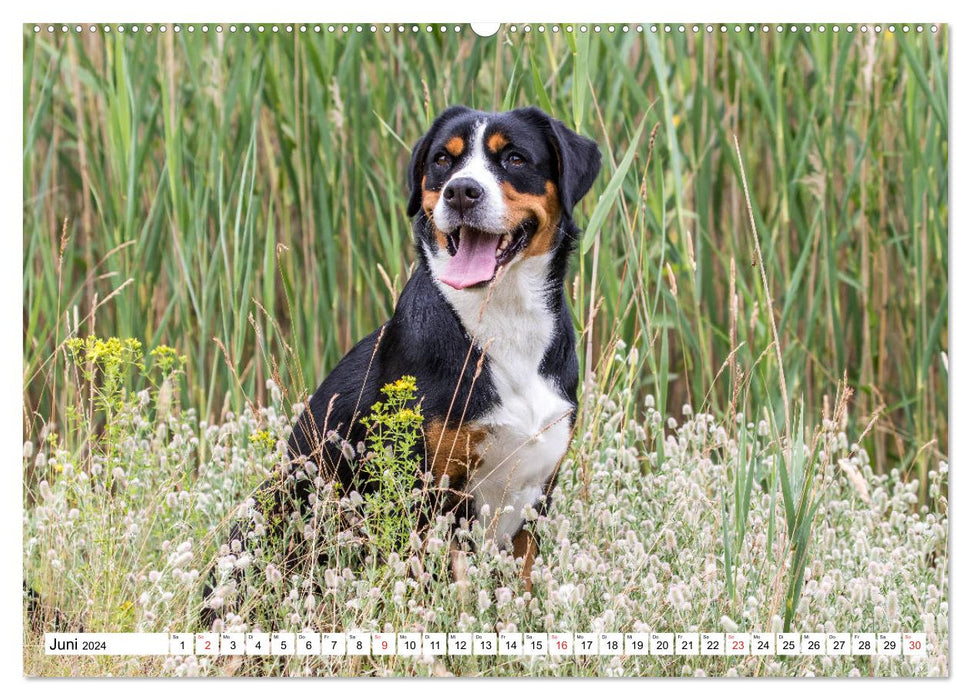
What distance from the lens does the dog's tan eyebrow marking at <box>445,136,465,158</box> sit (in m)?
3.30

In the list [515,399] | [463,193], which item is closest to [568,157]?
[463,193]

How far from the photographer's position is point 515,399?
3277 mm

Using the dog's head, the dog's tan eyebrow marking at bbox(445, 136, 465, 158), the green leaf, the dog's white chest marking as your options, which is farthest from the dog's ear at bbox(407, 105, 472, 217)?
the green leaf

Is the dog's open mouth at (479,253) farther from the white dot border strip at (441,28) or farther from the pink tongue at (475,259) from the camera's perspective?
the white dot border strip at (441,28)

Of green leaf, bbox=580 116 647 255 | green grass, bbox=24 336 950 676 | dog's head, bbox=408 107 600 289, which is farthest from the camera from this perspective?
green leaf, bbox=580 116 647 255

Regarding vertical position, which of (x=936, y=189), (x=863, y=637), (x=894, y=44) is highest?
(x=894, y=44)

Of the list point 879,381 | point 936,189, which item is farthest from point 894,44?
point 879,381

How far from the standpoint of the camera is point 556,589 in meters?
3.22

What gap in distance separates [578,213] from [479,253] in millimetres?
408

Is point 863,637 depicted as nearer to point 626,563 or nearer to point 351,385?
point 626,563

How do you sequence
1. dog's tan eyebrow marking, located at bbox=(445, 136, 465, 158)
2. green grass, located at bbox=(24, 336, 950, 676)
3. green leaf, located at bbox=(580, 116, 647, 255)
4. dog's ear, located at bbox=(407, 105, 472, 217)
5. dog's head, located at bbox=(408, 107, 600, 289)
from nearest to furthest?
green grass, located at bbox=(24, 336, 950, 676) < dog's head, located at bbox=(408, 107, 600, 289) < dog's tan eyebrow marking, located at bbox=(445, 136, 465, 158) < dog's ear, located at bbox=(407, 105, 472, 217) < green leaf, located at bbox=(580, 116, 647, 255)

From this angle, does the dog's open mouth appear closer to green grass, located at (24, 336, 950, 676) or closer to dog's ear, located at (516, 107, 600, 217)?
dog's ear, located at (516, 107, 600, 217)

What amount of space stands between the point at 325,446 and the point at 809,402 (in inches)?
60.1

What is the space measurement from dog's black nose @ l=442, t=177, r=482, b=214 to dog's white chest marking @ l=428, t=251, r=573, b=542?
0.75ft
